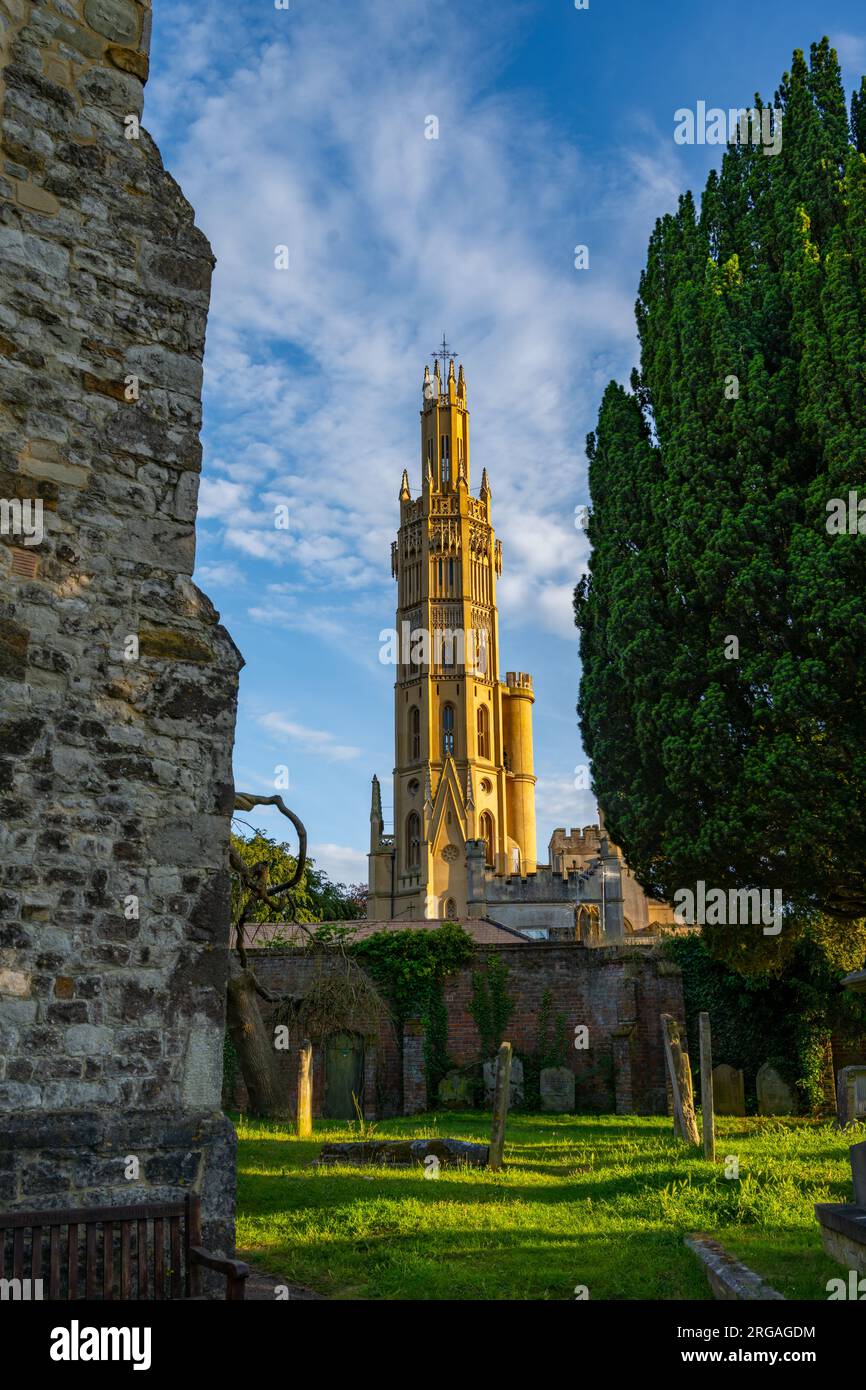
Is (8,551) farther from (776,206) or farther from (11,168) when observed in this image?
(776,206)

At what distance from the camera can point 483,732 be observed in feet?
265

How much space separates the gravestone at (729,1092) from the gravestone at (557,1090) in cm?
337

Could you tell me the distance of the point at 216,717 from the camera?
6457 mm

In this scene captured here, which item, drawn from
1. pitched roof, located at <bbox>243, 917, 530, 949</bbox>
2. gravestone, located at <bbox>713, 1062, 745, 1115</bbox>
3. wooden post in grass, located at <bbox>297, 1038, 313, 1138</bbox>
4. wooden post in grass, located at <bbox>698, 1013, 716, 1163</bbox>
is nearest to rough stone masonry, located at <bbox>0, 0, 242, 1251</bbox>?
wooden post in grass, located at <bbox>698, 1013, 716, 1163</bbox>

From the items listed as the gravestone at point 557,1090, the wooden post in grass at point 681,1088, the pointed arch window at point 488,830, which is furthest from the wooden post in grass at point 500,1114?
the pointed arch window at point 488,830

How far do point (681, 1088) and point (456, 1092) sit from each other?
10049 millimetres

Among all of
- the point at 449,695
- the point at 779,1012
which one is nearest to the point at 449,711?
the point at 449,695

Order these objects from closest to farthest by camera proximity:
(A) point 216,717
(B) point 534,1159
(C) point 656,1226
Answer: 1. (A) point 216,717
2. (C) point 656,1226
3. (B) point 534,1159

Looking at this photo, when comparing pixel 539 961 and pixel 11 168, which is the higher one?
pixel 11 168

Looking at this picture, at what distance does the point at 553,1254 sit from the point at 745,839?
7829mm

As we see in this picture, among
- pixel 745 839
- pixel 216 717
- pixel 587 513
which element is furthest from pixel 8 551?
pixel 587 513

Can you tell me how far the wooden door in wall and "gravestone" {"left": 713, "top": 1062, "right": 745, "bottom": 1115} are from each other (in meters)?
7.96
